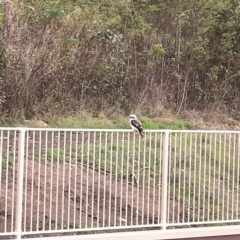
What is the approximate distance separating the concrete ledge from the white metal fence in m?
0.11

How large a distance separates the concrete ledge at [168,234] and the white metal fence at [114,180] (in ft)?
0.37

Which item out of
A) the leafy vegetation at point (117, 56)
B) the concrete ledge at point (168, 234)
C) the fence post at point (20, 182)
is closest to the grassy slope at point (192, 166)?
the concrete ledge at point (168, 234)

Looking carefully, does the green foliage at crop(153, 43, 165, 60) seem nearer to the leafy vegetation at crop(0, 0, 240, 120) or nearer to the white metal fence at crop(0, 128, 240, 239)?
the leafy vegetation at crop(0, 0, 240, 120)

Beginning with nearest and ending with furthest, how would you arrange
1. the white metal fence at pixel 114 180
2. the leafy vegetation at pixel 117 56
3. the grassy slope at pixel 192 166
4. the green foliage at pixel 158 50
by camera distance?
1. the white metal fence at pixel 114 180
2. the grassy slope at pixel 192 166
3. the leafy vegetation at pixel 117 56
4. the green foliage at pixel 158 50

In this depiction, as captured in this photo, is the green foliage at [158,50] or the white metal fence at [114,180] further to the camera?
the green foliage at [158,50]

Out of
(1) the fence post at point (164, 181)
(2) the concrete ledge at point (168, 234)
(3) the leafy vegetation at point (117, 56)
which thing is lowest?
(2) the concrete ledge at point (168, 234)

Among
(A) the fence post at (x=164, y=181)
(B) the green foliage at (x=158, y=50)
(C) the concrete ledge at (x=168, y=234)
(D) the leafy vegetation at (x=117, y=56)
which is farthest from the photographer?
(B) the green foliage at (x=158, y=50)

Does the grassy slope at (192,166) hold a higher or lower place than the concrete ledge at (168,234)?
higher

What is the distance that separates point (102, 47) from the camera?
15742 mm

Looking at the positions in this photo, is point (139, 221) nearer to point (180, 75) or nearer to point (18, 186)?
point (18, 186)

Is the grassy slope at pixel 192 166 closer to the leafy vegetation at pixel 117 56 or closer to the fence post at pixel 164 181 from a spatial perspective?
the fence post at pixel 164 181

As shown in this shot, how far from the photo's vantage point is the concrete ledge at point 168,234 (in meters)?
8.01

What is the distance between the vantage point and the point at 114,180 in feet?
27.9

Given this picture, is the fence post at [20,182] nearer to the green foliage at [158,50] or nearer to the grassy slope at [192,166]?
the grassy slope at [192,166]
